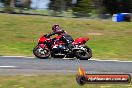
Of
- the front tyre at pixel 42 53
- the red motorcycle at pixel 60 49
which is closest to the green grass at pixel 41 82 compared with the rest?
the front tyre at pixel 42 53

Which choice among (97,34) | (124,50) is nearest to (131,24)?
(97,34)

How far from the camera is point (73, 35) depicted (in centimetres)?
3100

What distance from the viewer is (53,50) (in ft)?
66.4

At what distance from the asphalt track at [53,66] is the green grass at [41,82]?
1610 mm

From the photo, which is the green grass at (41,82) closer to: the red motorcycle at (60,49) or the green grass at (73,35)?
the red motorcycle at (60,49)

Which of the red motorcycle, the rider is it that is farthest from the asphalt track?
the rider

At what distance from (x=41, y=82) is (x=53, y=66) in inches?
175

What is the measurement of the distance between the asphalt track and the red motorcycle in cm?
78

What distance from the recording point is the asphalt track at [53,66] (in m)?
15.7

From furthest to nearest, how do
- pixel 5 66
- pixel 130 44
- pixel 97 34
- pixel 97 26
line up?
pixel 97 26 < pixel 97 34 < pixel 130 44 < pixel 5 66

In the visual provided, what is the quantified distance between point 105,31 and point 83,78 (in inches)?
876

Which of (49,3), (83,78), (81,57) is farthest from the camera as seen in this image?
(49,3)

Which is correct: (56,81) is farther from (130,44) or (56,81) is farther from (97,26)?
(97,26)

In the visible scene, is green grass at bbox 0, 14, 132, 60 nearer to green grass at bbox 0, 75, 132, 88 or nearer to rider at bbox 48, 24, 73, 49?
rider at bbox 48, 24, 73, 49
